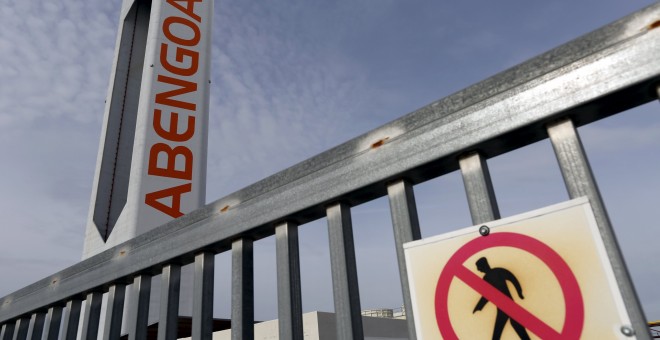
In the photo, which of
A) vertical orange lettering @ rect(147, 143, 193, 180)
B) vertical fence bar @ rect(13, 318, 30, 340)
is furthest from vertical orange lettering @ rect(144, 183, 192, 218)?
vertical fence bar @ rect(13, 318, 30, 340)

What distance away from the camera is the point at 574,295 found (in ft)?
2.85

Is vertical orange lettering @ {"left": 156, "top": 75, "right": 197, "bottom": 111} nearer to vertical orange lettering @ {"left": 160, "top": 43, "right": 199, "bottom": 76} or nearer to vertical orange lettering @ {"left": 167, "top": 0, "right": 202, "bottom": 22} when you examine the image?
vertical orange lettering @ {"left": 160, "top": 43, "right": 199, "bottom": 76}

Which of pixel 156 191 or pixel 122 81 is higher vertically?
pixel 122 81

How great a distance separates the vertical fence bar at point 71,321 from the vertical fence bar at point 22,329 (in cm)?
51

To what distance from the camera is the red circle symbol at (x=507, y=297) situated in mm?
868

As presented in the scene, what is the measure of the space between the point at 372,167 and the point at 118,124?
1151 centimetres

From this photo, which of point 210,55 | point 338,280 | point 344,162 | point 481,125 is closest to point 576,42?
point 481,125

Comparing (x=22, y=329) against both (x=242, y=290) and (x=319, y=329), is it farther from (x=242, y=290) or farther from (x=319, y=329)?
(x=319, y=329)

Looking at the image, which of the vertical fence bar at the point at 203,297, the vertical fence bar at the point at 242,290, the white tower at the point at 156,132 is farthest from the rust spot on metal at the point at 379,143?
the white tower at the point at 156,132

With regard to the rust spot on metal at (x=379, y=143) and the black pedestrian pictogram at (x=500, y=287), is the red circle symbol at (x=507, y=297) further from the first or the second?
the rust spot on metal at (x=379, y=143)

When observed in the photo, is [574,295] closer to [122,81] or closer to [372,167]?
[372,167]

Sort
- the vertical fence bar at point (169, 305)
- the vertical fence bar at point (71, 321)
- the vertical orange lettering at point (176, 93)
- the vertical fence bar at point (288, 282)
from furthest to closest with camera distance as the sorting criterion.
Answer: the vertical orange lettering at point (176, 93) < the vertical fence bar at point (71, 321) < the vertical fence bar at point (169, 305) < the vertical fence bar at point (288, 282)

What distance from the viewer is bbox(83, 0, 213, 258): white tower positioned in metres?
9.55

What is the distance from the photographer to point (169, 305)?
175 centimetres
